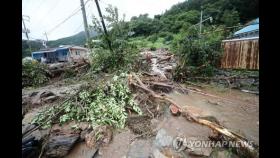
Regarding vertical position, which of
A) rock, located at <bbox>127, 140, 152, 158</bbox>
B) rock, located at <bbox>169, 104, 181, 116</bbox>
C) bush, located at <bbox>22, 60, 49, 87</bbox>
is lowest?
rock, located at <bbox>127, 140, 152, 158</bbox>

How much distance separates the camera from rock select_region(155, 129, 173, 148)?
393cm

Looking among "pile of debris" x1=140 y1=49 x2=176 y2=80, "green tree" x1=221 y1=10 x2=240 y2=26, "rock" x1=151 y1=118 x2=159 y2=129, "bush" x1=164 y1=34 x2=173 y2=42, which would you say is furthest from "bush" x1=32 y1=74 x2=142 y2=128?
"bush" x1=164 y1=34 x2=173 y2=42

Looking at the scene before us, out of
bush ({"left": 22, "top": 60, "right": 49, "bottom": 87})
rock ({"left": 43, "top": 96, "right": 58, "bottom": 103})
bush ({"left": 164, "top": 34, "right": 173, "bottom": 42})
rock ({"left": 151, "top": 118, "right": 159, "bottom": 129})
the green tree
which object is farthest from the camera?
bush ({"left": 164, "top": 34, "right": 173, "bottom": 42})

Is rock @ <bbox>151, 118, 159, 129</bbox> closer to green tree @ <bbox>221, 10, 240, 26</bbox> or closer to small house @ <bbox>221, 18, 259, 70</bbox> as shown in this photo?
small house @ <bbox>221, 18, 259, 70</bbox>

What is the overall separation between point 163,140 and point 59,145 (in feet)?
7.29

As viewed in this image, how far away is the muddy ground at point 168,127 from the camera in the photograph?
381 centimetres

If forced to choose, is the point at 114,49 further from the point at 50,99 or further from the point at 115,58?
the point at 50,99

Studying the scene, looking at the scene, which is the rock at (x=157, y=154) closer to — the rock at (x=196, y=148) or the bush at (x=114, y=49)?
the rock at (x=196, y=148)

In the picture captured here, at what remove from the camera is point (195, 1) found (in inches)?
1577
